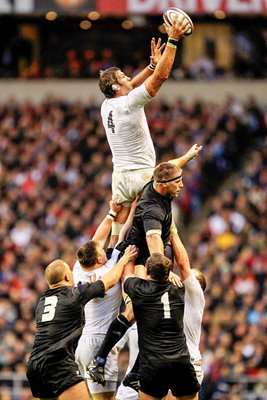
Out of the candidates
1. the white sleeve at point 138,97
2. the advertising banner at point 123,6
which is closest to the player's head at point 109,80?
the white sleeve at point 138,97

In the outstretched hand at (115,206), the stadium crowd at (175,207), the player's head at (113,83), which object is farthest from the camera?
the stadium crowd at (175,207)

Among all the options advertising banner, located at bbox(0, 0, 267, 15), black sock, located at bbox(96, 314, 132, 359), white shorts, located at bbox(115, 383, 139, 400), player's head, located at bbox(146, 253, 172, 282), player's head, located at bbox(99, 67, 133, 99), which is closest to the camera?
player's head, located at bbox(146, 253, 172, 282)

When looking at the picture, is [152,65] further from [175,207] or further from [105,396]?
[175,207]

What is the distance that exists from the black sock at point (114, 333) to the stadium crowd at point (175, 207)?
20.7ft

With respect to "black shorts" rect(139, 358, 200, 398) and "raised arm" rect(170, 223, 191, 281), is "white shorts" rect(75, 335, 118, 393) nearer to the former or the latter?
"black shorts" rect(139, 358, 200, 398)

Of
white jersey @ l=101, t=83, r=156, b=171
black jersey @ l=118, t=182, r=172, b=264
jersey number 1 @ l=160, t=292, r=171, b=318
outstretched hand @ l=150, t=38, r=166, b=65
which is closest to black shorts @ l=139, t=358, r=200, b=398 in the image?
jersey number 1 @ l=160, t=292, r=171, b=318

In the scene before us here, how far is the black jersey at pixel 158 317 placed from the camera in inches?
542

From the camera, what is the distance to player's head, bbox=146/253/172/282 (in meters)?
13.7

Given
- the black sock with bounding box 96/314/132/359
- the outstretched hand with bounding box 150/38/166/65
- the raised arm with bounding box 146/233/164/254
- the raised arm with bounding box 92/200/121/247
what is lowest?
the black sock with bounding box 96/314/132/359

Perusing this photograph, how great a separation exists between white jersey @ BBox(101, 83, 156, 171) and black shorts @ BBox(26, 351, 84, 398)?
7.41ft

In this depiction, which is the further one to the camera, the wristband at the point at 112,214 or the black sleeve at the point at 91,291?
the wristband at the point at 112,214

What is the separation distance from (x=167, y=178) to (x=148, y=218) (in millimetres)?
470

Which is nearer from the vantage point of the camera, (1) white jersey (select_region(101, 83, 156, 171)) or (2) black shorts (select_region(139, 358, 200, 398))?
(2) black shorts (select_region(139, 358, 200, 398))

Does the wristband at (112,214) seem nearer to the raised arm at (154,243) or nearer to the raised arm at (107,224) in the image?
the raised arm at (107,224)
